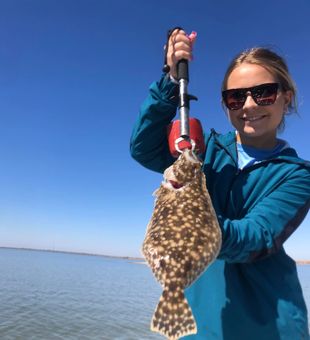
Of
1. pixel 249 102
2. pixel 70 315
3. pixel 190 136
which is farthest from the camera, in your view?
pixel 70 315

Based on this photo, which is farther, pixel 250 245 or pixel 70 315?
pixel 70 315

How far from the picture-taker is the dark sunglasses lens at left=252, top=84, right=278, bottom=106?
3.75 meters

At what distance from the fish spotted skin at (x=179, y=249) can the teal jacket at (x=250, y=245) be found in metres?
0.21

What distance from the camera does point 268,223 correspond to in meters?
2.95

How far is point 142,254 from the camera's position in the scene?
8.87ft

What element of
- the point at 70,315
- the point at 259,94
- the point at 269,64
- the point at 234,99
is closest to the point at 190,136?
the point at 234,99

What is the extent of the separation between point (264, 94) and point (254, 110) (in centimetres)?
19

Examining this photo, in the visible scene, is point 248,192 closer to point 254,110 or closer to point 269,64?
point 254,110

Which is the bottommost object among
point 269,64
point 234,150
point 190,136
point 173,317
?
point 173,317

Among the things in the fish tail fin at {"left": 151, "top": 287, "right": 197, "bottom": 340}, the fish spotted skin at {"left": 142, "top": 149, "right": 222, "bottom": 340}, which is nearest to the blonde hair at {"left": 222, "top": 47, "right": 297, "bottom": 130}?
the fish spotted skin at {"left": 142, "top": 149, "right": 222, "bottom": 340}

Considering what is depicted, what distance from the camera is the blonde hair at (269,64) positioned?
3979 mm

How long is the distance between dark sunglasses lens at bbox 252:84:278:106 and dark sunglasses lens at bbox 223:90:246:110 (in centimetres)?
13

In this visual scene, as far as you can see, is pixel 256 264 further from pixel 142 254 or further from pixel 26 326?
pixel 26 326

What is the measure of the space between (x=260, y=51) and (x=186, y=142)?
1846 mm
